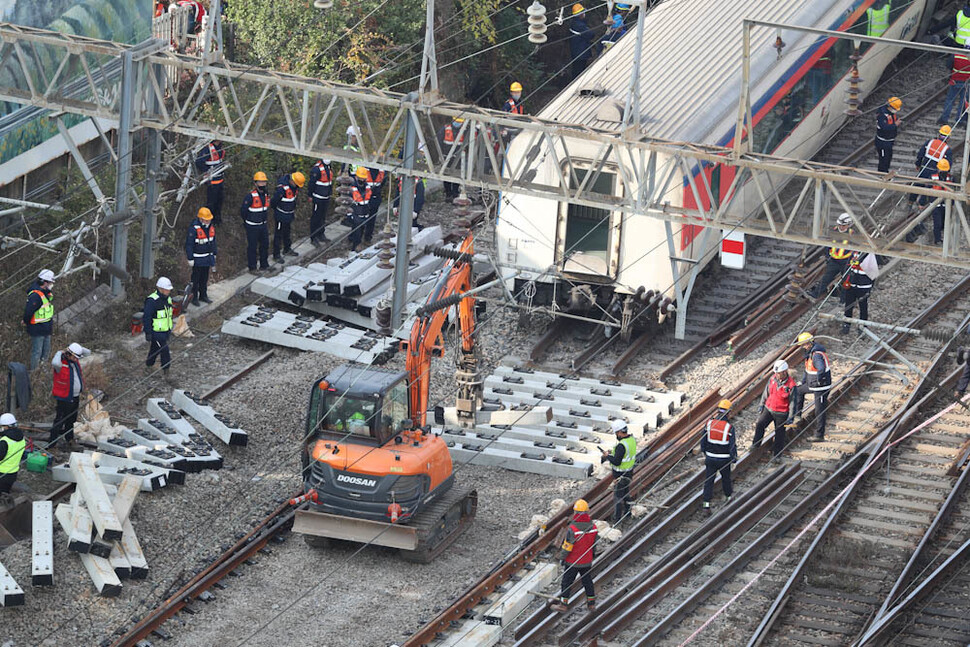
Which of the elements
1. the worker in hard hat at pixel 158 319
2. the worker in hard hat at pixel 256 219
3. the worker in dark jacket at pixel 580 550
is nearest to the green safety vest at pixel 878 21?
the worker in hard hat at pixel 256 219

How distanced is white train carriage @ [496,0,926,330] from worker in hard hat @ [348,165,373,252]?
3290 millimetres

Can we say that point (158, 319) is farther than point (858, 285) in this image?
No

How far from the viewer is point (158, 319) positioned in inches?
1053

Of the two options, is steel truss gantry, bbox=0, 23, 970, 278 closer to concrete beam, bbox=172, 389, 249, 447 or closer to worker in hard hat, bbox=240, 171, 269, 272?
worker in hard hat, bbox=240, 171, 269, 272

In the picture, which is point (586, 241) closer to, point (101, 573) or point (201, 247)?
point (201, 247)

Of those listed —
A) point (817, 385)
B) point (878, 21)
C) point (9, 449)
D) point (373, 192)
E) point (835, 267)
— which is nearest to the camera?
point (9, 449)

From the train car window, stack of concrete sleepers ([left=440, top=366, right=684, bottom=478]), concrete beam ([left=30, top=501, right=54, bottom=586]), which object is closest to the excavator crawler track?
stack of concrete sleepers ([left=440, top=366, right=684, bottom=478])

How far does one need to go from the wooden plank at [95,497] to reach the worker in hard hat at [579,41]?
1810cm

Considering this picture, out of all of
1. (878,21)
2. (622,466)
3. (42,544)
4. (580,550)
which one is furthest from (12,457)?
(878,21)

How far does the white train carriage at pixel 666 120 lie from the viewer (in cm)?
2772

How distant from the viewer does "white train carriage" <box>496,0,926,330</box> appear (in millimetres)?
27719

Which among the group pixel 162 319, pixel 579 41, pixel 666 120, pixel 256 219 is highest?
pixel 666 120

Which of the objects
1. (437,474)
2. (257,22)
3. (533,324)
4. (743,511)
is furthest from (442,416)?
(257,22)

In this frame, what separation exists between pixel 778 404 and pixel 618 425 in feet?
7.58
